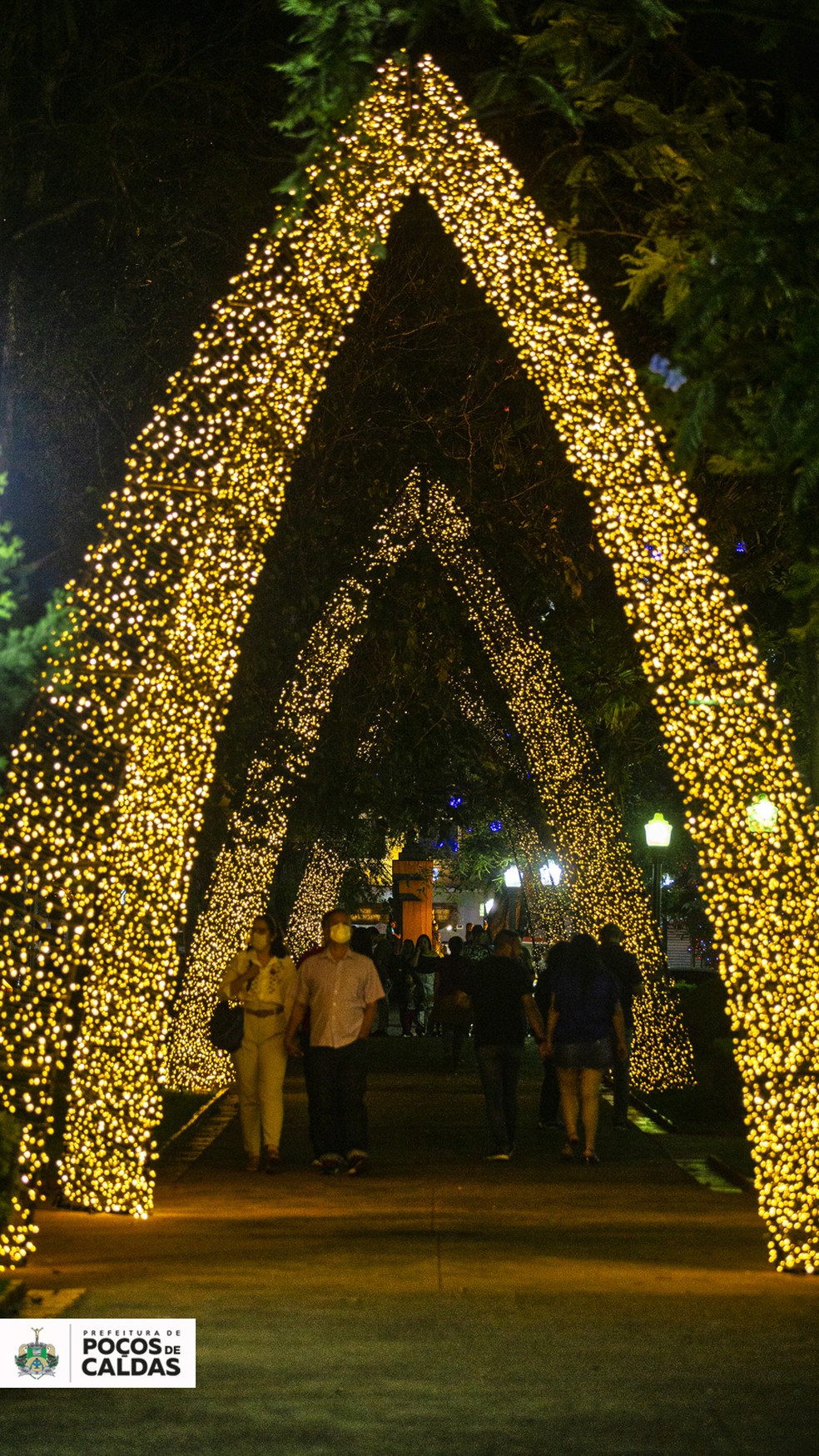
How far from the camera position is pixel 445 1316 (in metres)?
8.52

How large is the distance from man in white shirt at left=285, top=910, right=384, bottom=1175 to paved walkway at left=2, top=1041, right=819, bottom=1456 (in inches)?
18.2

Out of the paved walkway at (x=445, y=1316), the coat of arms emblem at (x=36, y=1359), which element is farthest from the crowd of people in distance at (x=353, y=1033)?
the coat of arms emblem at (x=36, y=1359)

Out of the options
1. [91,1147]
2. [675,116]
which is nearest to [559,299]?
[675,116]

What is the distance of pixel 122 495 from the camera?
1155 cm

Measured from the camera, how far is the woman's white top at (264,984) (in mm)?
15219

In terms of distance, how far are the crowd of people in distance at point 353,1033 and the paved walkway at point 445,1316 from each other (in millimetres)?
668

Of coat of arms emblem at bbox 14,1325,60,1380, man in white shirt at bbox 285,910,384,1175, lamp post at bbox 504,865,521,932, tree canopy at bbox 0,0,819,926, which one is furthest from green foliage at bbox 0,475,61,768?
lamp post at bbox 504,865,521,932

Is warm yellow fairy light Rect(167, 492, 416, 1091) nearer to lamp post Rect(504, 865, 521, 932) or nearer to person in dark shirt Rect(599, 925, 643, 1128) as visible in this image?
person in dark shirt Rect(599, 925, 643, 1128)

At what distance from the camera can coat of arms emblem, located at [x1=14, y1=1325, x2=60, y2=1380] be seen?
719cm

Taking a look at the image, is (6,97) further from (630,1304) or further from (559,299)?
(630,1304)

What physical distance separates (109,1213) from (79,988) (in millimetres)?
1426

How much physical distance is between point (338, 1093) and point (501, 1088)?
1.63m

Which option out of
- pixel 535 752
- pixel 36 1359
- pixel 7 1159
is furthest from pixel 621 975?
pixel 36 1359

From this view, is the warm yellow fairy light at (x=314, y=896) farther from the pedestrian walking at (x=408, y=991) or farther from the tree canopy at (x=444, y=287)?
the tree canopy at (x=444, y=287)
